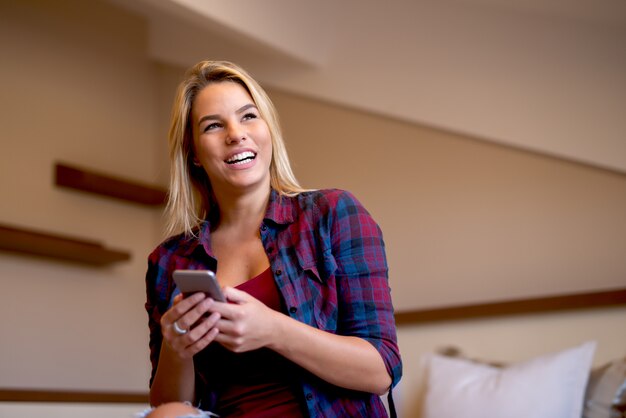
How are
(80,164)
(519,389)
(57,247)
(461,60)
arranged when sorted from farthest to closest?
(80,164) → (57,247) → (461,60) → (519,389)

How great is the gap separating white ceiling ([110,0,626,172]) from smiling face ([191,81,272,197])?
1.40 meters

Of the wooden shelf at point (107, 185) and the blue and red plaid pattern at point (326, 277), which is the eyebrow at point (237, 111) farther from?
the wooden shelf at point (107, 185)

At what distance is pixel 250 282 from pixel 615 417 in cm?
160

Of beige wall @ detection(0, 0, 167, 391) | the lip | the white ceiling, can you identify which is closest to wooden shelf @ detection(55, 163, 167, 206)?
beige wall @ detection(0, 0, 167, 391)

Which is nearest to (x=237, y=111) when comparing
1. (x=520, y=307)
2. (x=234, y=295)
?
(x=234, y=295)

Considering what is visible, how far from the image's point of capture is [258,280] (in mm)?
1709

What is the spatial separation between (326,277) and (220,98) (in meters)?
0.47

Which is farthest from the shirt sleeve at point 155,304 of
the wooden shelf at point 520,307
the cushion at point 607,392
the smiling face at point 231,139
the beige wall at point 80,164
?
the beige wall at point 80,164

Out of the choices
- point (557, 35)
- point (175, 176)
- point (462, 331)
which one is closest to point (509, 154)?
point (557, 35)

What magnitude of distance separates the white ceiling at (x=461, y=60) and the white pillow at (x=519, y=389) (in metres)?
0.75

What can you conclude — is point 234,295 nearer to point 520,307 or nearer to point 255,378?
point 255,378

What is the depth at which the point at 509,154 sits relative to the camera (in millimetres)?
3414

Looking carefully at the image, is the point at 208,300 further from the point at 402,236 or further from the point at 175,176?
the point at 402,236

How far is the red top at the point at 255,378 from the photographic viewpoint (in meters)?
1.60
